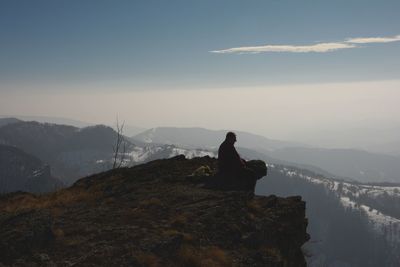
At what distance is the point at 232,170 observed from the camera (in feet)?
100

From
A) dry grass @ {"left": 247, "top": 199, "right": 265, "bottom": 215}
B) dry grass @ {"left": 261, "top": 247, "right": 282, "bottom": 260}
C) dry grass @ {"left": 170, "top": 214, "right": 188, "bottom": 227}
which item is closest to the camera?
dry grass @ {"left": 261, "top": 247, "right": 282, "bottom": 260}

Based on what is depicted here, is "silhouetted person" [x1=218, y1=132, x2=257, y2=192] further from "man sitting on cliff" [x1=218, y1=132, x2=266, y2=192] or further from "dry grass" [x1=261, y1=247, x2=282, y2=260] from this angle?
"dry grass" [x1=261, y1=247, x2=282, y2=260]

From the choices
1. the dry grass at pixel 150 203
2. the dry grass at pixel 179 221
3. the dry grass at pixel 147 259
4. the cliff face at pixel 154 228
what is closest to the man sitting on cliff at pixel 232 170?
the cliff face at pixel 154 228

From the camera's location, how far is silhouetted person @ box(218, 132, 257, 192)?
30281mm

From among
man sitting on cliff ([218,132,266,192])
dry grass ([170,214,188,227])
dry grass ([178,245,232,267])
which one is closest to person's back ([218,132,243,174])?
man sitting on cliff ([218,132,266,192])

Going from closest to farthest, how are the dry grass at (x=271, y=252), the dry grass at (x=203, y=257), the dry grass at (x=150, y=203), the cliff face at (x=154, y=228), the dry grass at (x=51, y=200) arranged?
the cliff face at (x=154, y=228)
the dry grass at (x=203, y=257)
the dry grass at (x=271, y=252)
the dry grass at (x=150, y=203)
the dry grass at (x=51, y=200)

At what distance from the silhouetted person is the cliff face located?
225 centimetres

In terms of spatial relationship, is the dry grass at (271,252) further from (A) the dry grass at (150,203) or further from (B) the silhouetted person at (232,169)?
(B) the silhouetted person at (232,169)

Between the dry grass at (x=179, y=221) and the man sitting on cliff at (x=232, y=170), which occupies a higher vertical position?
the man sitting on cliff at (x=232, y=170)

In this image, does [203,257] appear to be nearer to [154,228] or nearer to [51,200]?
[154,228]

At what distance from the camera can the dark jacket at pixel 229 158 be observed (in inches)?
1192

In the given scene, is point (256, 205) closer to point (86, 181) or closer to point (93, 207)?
point (93, 207)

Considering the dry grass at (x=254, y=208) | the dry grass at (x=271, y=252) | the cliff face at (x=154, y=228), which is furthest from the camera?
the dry grass at (x=254, y=208)

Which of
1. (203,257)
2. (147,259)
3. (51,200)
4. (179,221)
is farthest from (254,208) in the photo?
(51,200)
